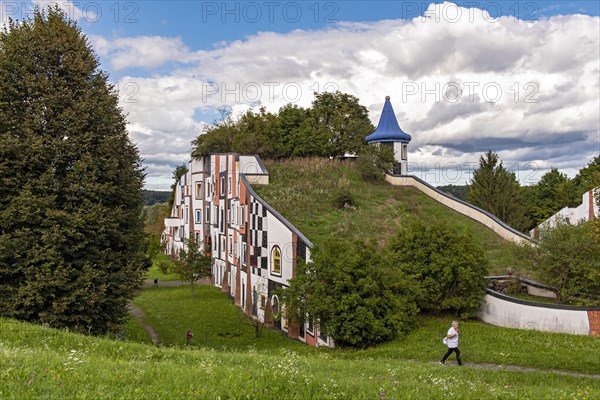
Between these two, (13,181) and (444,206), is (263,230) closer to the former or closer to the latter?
(13,181)

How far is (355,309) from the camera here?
1894 cm

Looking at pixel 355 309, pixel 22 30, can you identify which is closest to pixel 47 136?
pixel 22 30

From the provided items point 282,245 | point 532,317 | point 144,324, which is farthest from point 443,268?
point 144,324

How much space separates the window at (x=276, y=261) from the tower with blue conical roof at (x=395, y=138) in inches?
758

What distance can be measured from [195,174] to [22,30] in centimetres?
3058

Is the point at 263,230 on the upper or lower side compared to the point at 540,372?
upper

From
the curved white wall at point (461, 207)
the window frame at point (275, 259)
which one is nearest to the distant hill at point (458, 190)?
the curved white wall at point (461, 207)

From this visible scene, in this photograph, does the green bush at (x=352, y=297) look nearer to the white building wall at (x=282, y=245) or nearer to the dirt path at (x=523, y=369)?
the white building wall at (x=282, y=245)

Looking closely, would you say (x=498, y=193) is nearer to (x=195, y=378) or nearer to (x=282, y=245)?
(x=282, y=245)

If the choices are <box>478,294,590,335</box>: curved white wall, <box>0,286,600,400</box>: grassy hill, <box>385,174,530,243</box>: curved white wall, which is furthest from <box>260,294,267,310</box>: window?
<box>385,174,530,243</box>: curved white wall

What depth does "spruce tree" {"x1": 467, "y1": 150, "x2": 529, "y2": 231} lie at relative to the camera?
43.6 meters

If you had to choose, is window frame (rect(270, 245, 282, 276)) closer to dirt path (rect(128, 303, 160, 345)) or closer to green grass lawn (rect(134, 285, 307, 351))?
green grass lawn (rect(134, 285, 307, 351))

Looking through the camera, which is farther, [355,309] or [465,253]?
[465,253]

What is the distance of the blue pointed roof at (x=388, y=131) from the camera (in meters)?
42.1
